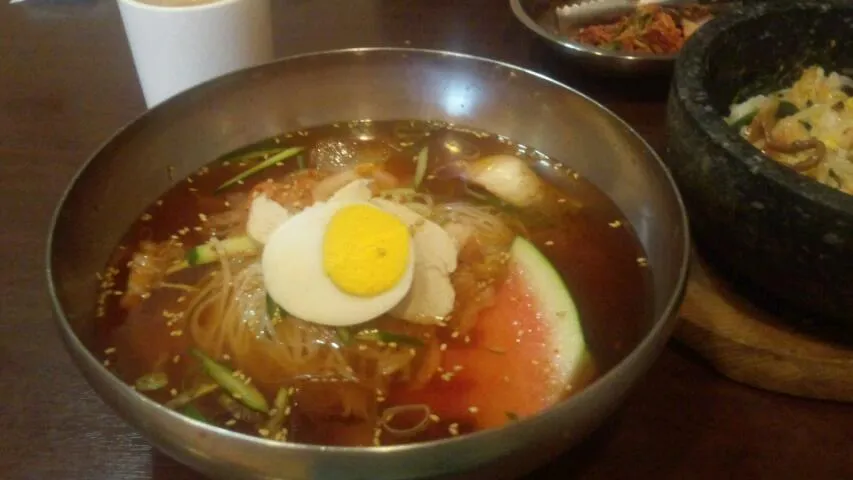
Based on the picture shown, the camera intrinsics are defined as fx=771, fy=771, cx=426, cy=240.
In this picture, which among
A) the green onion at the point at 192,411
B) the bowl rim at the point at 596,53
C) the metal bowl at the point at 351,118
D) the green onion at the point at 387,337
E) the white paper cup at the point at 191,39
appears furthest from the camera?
the bowl rim at the point at 596,53

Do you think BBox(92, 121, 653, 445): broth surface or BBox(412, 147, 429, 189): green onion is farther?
BBox(412, 147, 429, 189): green onion

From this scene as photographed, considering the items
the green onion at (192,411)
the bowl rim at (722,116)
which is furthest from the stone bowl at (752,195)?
the green onion at (192,411)

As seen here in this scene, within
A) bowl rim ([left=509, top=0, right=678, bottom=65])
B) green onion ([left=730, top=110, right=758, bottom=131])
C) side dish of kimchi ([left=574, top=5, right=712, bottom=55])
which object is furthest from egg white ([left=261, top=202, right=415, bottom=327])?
side dish of kimchi ([left=574, top=5, right=712, bottom=55])

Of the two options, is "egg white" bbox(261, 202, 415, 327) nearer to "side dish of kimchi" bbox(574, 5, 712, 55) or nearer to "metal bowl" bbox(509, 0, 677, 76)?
"metal bowl" bbox(509, 0, 677, 76)

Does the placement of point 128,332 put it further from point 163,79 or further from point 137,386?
point 163,79

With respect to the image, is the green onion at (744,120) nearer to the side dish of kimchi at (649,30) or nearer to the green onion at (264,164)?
the side dish of kimchi at (649,30)

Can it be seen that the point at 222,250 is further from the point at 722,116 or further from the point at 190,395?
the point at 722,116
